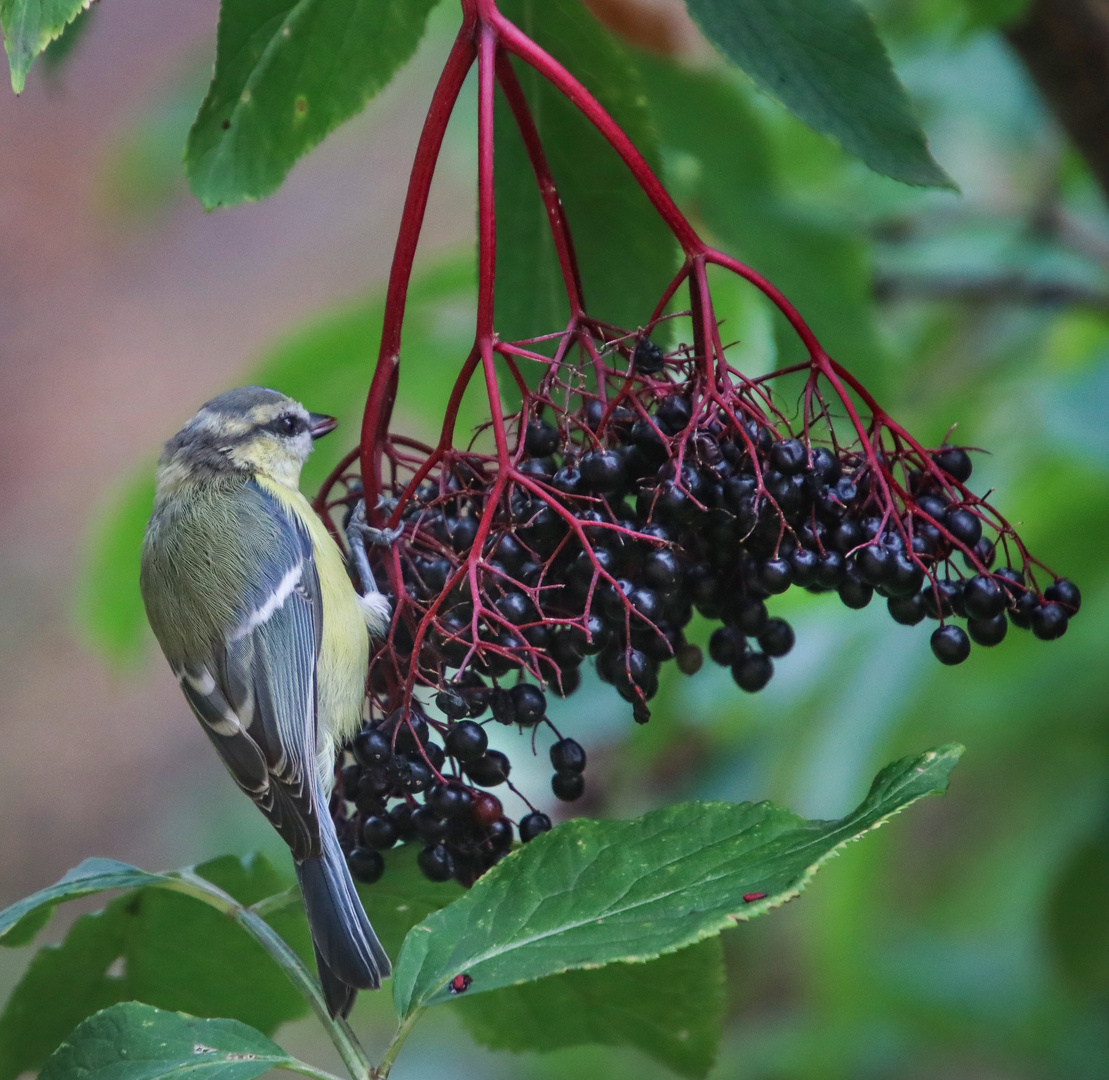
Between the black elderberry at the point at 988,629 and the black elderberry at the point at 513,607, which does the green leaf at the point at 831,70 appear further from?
the black elderberry at the point at 513,607

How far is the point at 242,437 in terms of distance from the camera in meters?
3.03

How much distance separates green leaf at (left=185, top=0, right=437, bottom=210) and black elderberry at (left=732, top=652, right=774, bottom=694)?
953 millimetres

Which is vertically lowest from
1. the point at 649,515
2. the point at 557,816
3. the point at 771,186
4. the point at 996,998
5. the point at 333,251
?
the point at 996,998

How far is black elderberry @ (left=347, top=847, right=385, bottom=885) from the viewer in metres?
1.89

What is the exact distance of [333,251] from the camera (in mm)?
12766

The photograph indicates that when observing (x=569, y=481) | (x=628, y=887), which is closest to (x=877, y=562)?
(x=569, y=481)

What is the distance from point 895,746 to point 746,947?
7.06ft

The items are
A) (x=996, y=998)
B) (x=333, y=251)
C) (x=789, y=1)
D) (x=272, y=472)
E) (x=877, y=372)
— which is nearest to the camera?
(x=789, y=1)

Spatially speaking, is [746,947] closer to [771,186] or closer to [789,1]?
[771,186]

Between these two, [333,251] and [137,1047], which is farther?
[333,251]

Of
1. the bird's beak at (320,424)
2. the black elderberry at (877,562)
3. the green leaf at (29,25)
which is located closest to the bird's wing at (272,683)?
the bird's beak at (320,424)

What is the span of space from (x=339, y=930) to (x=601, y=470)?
80cm

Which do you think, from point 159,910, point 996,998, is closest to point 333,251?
point 996,998

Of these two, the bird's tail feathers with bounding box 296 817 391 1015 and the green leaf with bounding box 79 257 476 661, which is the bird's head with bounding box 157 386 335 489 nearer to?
the green leaf with bounding box 79 257 476 661
